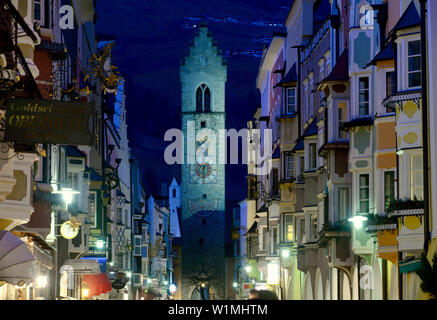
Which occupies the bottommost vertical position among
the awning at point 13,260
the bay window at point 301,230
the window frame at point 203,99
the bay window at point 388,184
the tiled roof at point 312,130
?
the awning at point 13,260

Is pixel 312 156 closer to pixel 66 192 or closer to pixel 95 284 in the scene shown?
pixel 95 284

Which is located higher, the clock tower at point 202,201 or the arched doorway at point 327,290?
the clock tower at point 202,201

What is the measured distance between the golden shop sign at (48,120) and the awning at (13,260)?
127 inches

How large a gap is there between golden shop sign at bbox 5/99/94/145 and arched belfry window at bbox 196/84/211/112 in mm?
115519

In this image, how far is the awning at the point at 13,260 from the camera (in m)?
23.5

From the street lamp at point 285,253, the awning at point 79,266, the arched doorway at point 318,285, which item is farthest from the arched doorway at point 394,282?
the street lamp at point 285,253

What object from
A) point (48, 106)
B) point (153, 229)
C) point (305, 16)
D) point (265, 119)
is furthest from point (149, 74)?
point (48, 106)

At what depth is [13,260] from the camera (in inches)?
930

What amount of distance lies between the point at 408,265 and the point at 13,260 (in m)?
11.4

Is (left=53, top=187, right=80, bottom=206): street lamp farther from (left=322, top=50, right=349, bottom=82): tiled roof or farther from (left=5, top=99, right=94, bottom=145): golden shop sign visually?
(left=5, top=99, right=94, bottom=145): golden shop sign

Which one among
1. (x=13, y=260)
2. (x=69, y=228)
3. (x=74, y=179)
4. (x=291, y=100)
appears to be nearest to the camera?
(x=13, y=260)

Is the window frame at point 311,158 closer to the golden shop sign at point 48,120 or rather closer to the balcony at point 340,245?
the balcony at point 340,245

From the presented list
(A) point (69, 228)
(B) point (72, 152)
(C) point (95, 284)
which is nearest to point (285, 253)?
(C) point (95, 284)
